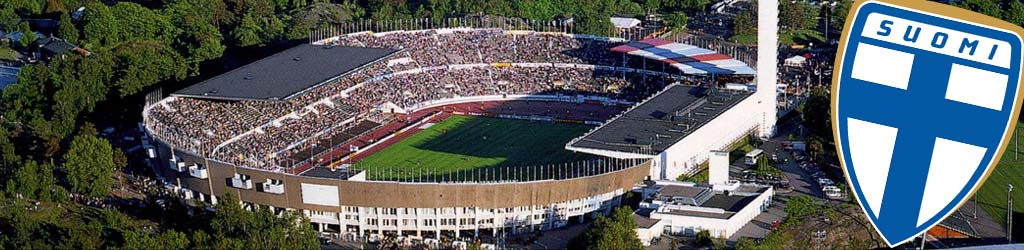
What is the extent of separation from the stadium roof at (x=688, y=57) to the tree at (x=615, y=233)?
74.8 feet

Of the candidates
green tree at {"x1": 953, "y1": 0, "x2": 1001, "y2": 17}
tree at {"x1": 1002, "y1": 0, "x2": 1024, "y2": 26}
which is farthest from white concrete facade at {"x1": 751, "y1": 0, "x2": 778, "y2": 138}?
tree at {"x1": 1002, "y1": 0, "x2": 1024, "y2": 26}

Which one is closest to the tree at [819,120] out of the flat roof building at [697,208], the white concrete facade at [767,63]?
the white concrete facade at [767,63]

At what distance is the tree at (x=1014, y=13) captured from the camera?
86562 mm

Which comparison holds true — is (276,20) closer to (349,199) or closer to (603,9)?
(603,9)

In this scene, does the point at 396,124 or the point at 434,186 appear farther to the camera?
the point at 396,124

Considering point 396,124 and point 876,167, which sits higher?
point 876,167

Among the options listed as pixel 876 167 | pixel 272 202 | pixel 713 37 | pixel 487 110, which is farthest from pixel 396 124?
pixel 876 167

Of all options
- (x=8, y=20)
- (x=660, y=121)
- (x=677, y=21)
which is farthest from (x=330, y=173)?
(x=8, y=20)

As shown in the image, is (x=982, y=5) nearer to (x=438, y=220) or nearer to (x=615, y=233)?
(x=438, y=220)

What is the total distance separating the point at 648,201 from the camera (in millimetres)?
54594

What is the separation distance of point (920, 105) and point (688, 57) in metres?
33.1

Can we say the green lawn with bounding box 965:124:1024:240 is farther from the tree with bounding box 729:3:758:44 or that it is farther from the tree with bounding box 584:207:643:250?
the tree with bounding box 729:3:758:44

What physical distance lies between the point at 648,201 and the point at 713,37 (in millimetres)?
37267

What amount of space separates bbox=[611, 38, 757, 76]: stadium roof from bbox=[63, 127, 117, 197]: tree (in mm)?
27548
